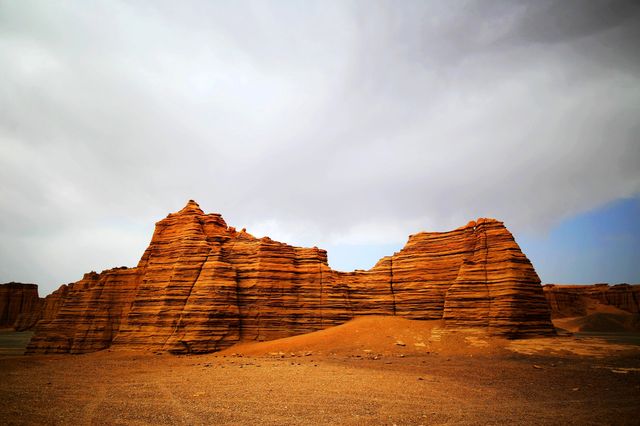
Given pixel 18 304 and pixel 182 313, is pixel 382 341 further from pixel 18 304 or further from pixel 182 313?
pixel 18 304

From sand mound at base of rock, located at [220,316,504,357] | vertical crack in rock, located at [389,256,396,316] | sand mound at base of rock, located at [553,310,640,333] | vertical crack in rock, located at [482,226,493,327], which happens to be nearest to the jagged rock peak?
sand mound at base of rock, located at [220,316,504,357]

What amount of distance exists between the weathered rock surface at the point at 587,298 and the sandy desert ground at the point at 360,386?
64.6 m

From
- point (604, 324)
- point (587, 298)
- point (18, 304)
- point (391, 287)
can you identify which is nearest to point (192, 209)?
point (391, 287)

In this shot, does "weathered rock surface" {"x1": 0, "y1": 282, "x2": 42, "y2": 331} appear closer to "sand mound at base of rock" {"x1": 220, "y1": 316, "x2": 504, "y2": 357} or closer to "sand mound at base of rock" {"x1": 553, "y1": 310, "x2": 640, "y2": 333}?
"sand mound at base of rock" {"x1": 220, "y1": 316, "x2": 504, "y2": 357}

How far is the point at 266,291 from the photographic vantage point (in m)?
32.9

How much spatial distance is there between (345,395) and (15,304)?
134m

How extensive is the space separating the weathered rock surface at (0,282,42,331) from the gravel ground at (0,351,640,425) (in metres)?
107

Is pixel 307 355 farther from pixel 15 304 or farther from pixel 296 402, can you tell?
pixel 15 304

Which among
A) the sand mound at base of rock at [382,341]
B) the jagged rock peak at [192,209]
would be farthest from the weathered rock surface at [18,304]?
the sand mound at base of rock at [382,341]

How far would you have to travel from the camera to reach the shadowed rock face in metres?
27.0

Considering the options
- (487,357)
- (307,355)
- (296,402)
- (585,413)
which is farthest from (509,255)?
(296,402)

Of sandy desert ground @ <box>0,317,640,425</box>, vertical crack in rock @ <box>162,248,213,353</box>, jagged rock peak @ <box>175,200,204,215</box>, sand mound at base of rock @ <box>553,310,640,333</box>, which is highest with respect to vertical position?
jagged rock peak @ <box>175,200,204,215</box>

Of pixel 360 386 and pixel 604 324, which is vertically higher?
pixel 360 386

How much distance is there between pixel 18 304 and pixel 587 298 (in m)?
157
